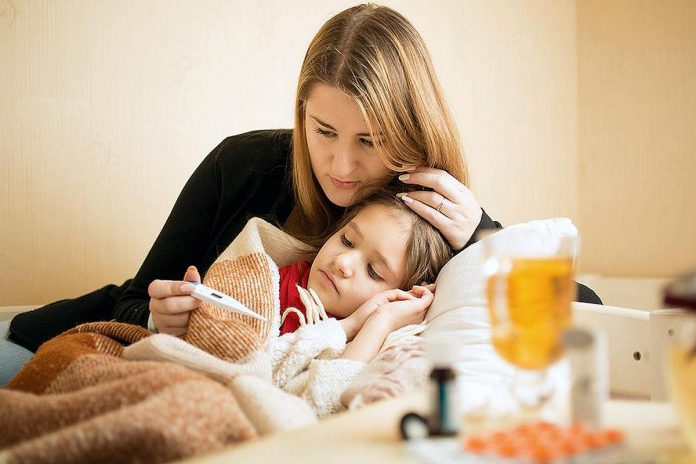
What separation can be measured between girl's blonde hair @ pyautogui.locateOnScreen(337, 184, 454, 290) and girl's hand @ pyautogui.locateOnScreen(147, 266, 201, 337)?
0.41 m

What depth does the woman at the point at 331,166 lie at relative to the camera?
138 centimetres

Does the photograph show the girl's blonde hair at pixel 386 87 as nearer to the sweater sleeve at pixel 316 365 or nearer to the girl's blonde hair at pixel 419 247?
the girl's blonde hair at pixel 419 247

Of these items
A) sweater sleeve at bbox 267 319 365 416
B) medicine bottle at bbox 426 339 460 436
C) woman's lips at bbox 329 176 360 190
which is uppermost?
woman's lips at bbox 329 176 360 190

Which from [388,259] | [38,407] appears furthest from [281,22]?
[38,407]

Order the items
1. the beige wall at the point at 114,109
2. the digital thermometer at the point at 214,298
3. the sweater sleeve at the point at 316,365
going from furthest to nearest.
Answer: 1. the beige wall at the point at 114,109
2. the digital thermometer at the point at 214,298
3. the sweater sleeve at the point at 316,365

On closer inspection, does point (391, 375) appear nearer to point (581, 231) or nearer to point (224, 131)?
point (224, 131)

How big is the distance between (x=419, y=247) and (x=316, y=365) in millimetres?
397

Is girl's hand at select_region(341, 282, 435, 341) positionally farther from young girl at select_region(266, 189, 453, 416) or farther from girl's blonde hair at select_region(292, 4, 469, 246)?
girl's blonde hair at select_region(292, 4, 469, 246)

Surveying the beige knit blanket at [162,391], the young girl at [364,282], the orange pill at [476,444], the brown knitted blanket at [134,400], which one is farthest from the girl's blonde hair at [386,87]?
the orange pill at [476,444]

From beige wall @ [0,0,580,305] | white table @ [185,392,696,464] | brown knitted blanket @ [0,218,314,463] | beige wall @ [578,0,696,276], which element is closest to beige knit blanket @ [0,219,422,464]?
brown knitted blanket @ [0,218,314,463]

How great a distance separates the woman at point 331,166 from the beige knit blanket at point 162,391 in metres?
0.13

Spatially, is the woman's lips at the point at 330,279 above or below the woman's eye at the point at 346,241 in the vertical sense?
Answer: below

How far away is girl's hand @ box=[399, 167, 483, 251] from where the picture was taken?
54.8 inches

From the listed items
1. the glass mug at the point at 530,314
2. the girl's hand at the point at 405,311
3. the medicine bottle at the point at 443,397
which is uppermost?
the glass mug at the point at 530,314
